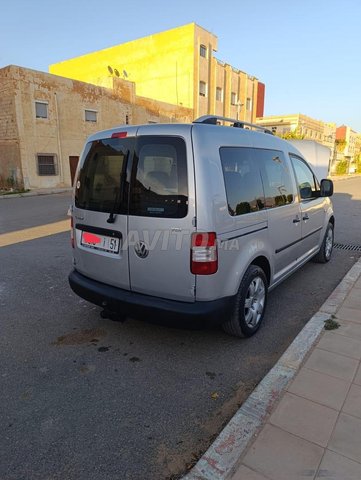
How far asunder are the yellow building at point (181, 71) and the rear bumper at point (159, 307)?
31061 millimetres

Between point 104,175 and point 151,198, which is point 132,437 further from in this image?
point 104,175

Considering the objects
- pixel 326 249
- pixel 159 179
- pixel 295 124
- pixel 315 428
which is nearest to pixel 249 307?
pixel 315 428

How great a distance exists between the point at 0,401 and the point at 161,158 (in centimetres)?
223

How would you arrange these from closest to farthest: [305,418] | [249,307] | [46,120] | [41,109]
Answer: [305,418] < [249,307] < [41,109] < [46,120]

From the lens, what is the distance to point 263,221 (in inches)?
135

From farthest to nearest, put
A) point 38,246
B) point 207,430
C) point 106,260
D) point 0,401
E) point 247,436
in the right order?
point 38,246 < point 106,260 < point 0,401 < point 207,430 < point 247,436

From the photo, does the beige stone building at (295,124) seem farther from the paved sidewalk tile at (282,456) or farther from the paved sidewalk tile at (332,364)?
the paved sidewalk tile at (282,456)

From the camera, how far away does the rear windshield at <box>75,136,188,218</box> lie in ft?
9.00

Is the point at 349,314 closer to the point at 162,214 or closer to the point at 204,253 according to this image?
the point at 204,253

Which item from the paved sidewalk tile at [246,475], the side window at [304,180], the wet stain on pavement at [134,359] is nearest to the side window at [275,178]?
the side window at [304,180]

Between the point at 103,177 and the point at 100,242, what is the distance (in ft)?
2.01

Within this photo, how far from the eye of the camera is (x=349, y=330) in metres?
3.44

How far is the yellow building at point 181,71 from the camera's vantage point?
32.0 m

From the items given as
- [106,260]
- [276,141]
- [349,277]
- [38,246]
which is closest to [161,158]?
[106,260]
